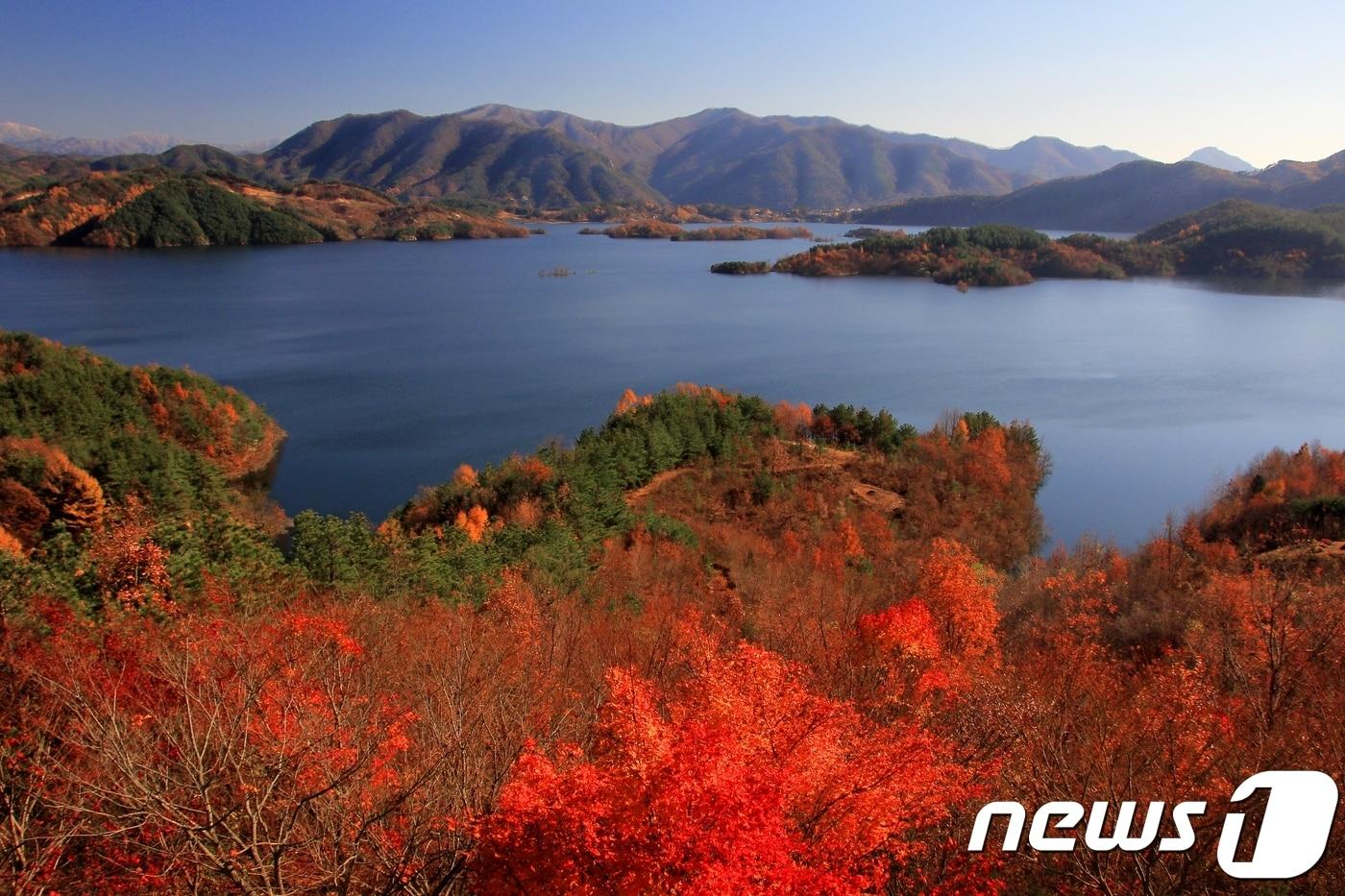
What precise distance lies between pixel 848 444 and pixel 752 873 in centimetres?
2093

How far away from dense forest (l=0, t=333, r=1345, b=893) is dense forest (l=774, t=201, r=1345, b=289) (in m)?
52.7

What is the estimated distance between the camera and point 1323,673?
7133 mm

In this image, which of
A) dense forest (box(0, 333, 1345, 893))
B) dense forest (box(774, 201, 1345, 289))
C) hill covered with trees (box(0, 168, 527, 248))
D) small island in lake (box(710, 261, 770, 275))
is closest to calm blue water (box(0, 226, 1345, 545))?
dense forest (box(774, 201, 1345, 289))

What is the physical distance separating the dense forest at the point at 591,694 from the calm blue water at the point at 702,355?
22.4ft

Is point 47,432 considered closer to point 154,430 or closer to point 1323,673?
point 154,430

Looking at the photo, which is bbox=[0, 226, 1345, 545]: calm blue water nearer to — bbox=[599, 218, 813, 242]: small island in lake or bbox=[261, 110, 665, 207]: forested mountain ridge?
bbox=[599, 218, 813, 242]: small island in lake

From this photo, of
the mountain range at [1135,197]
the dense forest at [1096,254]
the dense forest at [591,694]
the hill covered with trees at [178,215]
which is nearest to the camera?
the dense forest at [591,694]

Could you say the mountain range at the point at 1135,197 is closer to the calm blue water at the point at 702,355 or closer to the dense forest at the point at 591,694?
the calm blue water at the point at 702,355

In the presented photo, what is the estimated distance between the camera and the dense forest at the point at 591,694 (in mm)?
3984

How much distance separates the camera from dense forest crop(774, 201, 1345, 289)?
62.6 m

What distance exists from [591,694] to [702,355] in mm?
30666

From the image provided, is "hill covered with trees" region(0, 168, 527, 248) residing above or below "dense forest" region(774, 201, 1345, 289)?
above

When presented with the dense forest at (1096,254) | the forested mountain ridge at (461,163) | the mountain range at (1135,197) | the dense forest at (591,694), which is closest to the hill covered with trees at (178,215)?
the dense forest at (1096,254)

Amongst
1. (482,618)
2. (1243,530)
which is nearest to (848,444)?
(1243,530)
